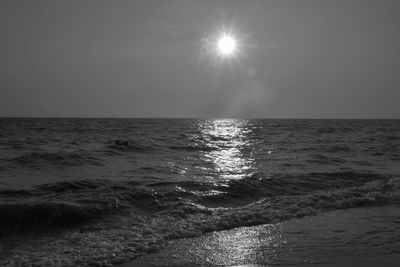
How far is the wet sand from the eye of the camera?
6.23m

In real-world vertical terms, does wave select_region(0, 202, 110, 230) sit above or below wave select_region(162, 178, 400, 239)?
below

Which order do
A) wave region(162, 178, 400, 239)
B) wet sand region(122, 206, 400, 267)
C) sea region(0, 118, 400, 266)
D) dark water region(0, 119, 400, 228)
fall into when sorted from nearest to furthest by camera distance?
wet sand region(122, 206, 400, 267) → sea region(0, 118, 400, 266) → wave region(162, 178, 400, 239) → dark water region(0, 119, 400, 228)

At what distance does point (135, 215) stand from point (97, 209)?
0.97 m

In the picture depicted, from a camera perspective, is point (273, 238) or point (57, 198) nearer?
point (273, 238)

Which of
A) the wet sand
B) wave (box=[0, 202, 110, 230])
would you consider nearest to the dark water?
wave (box=[0, 202, 110, 230])

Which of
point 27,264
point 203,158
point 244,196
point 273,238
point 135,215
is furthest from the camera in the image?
point 203,158

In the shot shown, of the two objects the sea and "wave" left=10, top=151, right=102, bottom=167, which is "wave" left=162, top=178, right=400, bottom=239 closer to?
the sea

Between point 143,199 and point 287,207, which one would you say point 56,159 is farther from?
point 287,207

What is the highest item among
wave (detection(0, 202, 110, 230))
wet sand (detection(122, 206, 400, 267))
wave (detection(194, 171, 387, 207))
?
wave (detection(194, 171, 387, 207))

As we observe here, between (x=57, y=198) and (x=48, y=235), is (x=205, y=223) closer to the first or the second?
(x=48, y=235)

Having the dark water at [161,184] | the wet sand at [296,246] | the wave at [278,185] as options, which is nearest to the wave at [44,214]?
the dark water at [161,184]

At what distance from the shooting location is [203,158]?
74.9ft

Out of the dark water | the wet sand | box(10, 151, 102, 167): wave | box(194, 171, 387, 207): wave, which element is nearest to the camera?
the wet sand

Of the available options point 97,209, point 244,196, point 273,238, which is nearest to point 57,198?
point 97,209
